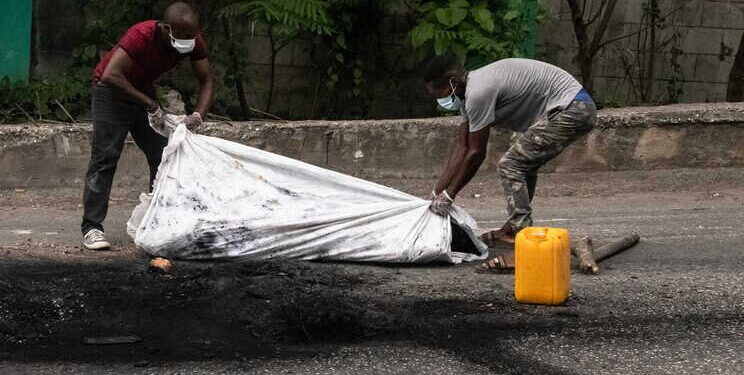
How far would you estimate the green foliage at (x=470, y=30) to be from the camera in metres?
8.79

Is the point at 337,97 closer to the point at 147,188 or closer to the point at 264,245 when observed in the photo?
the point at 147,188

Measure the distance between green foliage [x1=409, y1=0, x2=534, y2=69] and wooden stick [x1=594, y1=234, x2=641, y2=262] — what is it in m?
2.77

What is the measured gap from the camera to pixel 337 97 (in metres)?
9.84

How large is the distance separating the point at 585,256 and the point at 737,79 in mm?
5055

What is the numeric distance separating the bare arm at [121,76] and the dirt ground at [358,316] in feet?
2.95

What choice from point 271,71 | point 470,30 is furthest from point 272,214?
point 271,71

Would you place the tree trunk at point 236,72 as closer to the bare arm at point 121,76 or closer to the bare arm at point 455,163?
the bare arm at point 121,76

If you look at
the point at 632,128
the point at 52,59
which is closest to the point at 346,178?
the point at 632,128

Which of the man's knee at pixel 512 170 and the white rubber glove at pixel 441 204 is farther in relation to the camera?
the man's knee at pixel 512 170

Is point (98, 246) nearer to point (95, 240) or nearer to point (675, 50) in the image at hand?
point (95, 240)

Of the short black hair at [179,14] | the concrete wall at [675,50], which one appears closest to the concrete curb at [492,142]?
the concrete wall at [675,50]

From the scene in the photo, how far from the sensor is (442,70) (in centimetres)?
580

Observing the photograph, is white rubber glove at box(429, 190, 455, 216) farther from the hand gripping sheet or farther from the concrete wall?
the concrete wall

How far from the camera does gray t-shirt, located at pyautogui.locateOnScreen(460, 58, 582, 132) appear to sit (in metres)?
5.77
